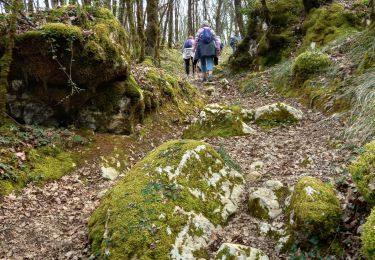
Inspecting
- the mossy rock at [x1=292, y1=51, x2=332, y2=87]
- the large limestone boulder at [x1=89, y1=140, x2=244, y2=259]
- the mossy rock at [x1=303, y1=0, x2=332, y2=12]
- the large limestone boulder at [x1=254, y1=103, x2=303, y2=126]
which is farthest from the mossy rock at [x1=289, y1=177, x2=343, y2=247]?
the mossy rock at [x1=303, y1=0, x2=332, y2=12]

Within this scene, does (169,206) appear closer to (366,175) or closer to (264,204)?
(264,204)

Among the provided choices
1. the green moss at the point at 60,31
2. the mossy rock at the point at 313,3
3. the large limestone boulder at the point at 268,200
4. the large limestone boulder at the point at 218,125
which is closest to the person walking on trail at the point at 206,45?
the mossy rock at the point at 313,3

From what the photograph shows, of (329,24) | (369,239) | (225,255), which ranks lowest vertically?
(225,255)

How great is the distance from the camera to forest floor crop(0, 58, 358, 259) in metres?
4.82

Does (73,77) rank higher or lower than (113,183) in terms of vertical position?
higher

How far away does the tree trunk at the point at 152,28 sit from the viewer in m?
13.2

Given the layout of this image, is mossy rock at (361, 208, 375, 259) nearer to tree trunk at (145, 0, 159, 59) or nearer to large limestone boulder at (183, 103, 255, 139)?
large limestone boulder at (183, 103, 255, 139)

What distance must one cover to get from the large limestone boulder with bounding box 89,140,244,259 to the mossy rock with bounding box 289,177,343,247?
3.27 ft

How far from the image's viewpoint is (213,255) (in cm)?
425

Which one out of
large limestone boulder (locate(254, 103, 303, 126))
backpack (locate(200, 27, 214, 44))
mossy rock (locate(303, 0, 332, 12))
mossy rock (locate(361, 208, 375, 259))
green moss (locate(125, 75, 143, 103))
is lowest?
large limestone boulder (locate(254, 103, 303, 126))

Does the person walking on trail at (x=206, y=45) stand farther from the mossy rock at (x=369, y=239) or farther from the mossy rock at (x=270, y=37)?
the mossy rock at (x=369, y=239)

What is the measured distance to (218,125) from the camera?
28.9 ft

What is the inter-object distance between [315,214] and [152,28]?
10.7m

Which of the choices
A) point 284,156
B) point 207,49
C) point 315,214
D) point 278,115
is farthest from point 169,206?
point 207,49
